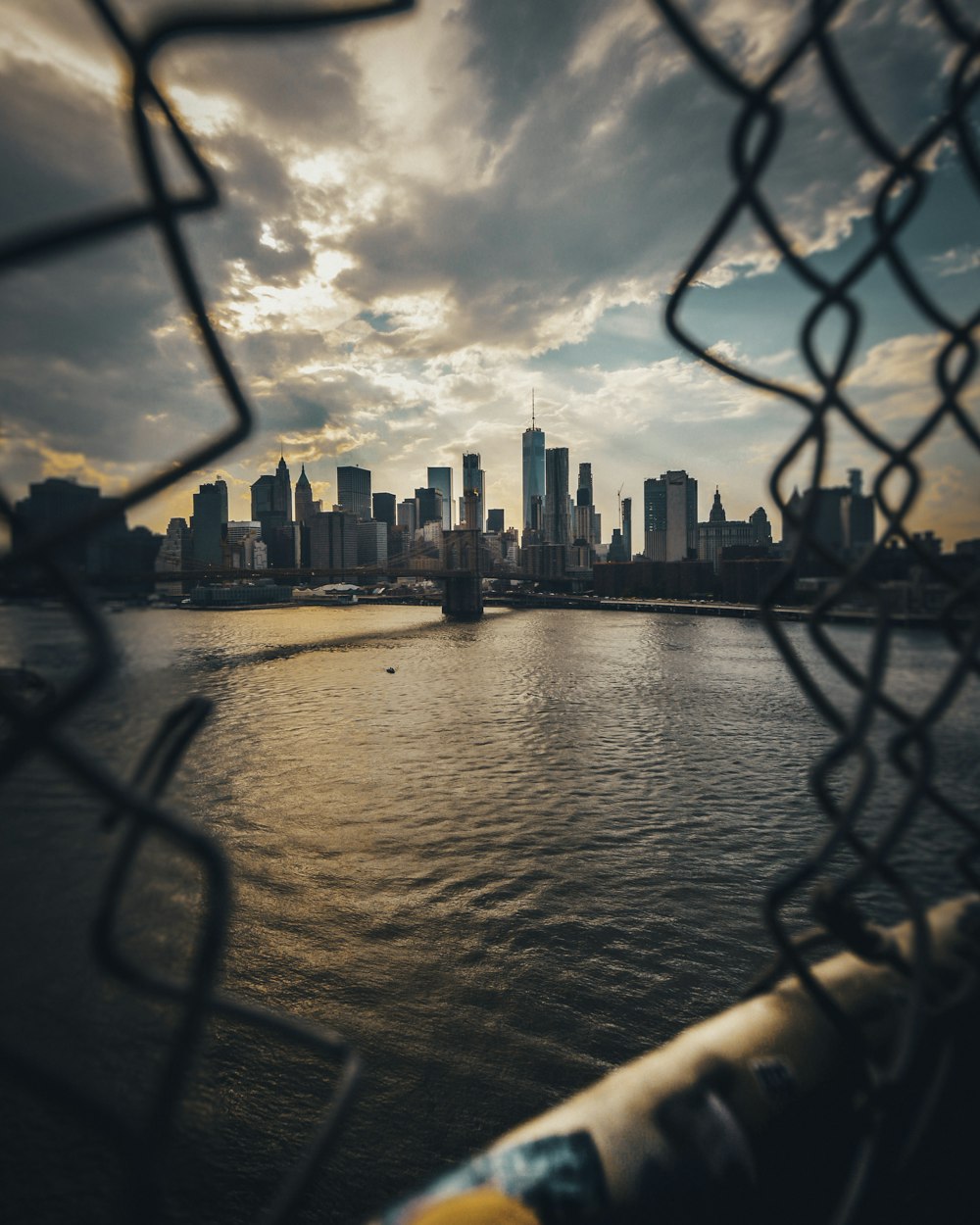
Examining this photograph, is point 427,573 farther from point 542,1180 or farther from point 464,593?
point 542,1180

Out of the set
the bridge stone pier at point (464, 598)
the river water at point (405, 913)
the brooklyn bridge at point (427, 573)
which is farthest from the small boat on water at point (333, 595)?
the river water at point (405, 913)

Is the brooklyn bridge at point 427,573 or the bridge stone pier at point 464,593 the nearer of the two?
the brooklyn bridge at point 427,573

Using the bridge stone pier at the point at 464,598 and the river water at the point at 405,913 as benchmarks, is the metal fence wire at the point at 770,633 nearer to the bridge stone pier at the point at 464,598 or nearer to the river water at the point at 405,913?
the river water at the point at 405,913

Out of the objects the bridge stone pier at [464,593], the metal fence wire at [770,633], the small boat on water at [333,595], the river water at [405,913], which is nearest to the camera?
the metal fence wire at [770,633]

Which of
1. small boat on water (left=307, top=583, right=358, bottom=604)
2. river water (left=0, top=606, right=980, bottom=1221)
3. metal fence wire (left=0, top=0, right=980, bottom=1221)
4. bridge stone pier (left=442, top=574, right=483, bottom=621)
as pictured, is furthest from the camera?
small boat on water (left=307, top=583, right=358, bottom=604)

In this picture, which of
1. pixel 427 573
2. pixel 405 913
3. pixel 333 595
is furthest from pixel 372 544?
pixel 405 913

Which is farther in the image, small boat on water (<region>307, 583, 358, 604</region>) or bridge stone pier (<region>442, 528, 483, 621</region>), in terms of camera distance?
small boat on water (<region>307, 583, 358, 604</region>)

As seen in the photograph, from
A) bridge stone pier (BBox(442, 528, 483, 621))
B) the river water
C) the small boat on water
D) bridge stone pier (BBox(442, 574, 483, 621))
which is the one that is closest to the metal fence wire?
the river water

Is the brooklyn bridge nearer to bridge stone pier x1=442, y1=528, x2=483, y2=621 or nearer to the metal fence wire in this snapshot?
bridge stone pier x1=442, y1=528, x2=483, y2=621

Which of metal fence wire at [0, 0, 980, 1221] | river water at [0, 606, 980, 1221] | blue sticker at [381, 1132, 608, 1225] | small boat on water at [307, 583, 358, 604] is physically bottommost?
river water at [0, 606, 980, 1221]
